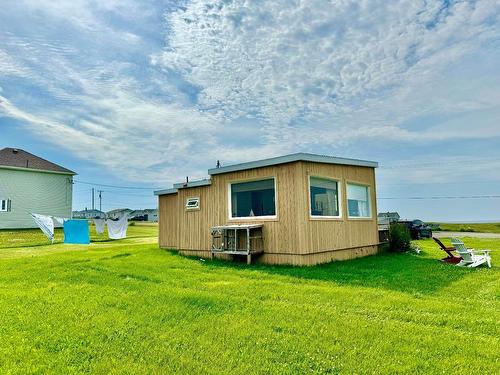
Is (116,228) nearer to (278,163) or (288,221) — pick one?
(278,163)

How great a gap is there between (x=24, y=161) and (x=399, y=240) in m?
27.7

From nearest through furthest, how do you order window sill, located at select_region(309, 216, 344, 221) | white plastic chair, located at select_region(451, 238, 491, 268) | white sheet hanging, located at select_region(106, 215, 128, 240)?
white plastic chair, located at select_region(451, 238, 491, 268) → window sill, located at select_region(309, 216, 344, 221) → white sheet hanging, located at select_region(106, 215, 128, 240)

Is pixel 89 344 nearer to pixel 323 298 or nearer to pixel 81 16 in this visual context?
pixel 323 298

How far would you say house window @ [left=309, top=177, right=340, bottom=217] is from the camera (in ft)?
34.2


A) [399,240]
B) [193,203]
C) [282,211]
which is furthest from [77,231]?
[399,240]

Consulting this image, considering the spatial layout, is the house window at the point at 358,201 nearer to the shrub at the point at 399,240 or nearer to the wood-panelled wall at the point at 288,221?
the wood-panelled wall at the point at 288,221

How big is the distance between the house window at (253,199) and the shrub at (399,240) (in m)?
5.84

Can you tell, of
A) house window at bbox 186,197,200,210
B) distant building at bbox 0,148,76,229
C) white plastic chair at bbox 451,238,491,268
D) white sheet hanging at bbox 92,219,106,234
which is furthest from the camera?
distant building at bbox 0,148,76,229

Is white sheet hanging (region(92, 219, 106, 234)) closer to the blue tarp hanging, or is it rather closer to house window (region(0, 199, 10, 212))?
the blue tarp hanging

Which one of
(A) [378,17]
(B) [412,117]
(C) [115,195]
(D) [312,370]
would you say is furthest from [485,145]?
(C) [115,195]

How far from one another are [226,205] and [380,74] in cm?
725

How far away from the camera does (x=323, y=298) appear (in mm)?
6176

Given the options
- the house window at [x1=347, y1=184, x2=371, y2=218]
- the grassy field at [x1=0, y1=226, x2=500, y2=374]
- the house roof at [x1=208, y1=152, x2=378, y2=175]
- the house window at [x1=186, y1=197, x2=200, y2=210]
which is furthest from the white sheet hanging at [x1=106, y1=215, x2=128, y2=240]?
the house window at [x1=347, y1=184, x2=371, y2=218]

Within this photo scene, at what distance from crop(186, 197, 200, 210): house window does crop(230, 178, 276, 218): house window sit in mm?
1497
